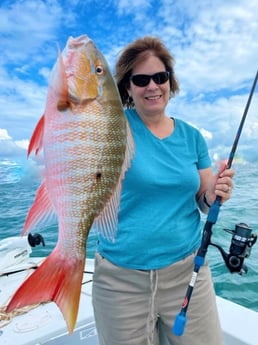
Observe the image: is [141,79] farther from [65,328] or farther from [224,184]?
[65,328]

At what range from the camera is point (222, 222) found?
25.1 ft

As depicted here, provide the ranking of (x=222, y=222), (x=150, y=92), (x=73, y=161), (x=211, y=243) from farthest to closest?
(x=222, y=222), (x=211, y=243), (x=150, y=92), (x=73, y=161)

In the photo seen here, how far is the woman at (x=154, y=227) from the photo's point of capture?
155 centimetres

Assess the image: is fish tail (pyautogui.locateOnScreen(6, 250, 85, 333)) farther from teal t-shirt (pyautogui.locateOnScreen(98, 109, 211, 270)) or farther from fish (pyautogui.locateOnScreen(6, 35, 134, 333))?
teal t-shirt (pyautogui.locateOnScreen(98, 109, 211, 270))

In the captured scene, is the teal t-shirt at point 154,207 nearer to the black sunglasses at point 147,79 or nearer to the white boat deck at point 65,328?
the black sunglasses at point 147,79

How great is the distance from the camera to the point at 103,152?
117cm

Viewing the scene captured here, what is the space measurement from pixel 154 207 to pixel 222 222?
6.46 m

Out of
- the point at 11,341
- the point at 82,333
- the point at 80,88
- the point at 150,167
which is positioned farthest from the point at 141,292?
the point at 11,341

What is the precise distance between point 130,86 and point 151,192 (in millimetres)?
568

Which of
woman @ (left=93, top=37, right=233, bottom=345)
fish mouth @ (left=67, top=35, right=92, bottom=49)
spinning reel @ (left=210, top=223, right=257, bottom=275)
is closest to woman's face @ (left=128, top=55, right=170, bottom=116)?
woman @ (left=93, top=37, right=233, bottom=345)

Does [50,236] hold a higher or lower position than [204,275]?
lower

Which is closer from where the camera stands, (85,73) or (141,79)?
(85,73)

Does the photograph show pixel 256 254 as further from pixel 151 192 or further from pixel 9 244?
pixel 151 192

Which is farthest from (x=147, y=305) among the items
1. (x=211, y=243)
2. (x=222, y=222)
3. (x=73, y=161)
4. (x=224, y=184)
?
(x=222, y=222)
